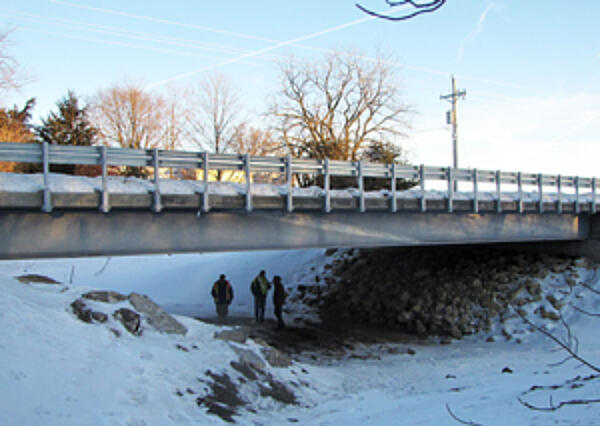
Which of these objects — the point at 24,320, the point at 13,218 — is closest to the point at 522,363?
the point at 24,320

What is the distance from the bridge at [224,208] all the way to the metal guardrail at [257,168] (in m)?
0.03

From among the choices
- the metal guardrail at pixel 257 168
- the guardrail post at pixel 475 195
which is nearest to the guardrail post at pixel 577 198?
the metal guardrail at pixel 257 168

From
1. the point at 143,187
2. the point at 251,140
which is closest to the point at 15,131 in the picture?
the point at 251,140

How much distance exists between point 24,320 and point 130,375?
6.28 ft

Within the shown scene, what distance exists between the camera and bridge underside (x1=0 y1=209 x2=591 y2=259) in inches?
406

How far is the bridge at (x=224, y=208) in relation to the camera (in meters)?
10.2

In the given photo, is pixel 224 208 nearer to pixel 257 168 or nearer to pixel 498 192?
pixel 257 168

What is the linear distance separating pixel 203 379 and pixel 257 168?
19.8ft

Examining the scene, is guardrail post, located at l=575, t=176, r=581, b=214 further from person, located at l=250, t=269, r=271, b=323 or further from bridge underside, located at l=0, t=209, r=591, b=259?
person, located at l=250, t=269, r=271, b=323

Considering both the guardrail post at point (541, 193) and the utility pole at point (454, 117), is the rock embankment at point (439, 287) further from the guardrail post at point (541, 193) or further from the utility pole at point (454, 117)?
the utility pole at point (454, 117)

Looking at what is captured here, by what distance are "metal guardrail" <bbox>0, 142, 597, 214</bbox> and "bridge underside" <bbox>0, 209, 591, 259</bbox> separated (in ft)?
1.99

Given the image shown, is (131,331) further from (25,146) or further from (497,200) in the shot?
(497,200)

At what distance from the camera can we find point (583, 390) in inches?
267

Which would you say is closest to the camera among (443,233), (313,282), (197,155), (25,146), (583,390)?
(583,390)
